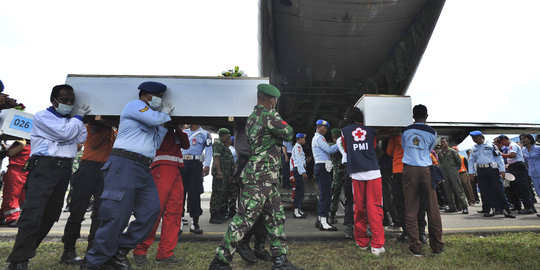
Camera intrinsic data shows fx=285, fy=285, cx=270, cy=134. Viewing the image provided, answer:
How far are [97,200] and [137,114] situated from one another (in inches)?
46.3

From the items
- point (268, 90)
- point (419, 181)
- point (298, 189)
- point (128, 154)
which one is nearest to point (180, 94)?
point (128, 154)

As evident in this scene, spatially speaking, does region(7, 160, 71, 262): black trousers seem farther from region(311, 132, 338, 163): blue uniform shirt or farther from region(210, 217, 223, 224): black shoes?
region(311, 132, 338, 163): blue uniform shirt

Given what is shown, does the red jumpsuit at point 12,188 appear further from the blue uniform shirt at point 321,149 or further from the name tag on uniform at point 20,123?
the blue uniform shirt at point 321,149

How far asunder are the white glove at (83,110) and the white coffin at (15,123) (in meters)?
1.64

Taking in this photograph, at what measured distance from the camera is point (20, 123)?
3.81 metres

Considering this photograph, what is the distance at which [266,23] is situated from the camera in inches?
135

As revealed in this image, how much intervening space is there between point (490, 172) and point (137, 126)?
6467mm

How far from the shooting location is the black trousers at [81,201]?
9.26 ft

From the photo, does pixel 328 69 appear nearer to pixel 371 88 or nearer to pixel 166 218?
pixel 371 88

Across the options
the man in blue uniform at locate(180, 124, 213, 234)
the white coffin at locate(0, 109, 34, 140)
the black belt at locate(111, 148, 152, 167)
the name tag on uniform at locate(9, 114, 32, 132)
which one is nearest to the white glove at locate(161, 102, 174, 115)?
the black belt at locate(111, 148, 152, 167)

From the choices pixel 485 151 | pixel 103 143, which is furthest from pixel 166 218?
pixel 485 151

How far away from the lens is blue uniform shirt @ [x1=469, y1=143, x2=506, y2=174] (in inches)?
225

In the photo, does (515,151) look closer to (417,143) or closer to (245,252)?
(417,143)

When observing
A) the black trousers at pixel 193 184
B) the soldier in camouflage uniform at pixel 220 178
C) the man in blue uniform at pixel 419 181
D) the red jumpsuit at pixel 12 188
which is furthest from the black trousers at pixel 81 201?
the man in blue uniform at pixel 419 181
